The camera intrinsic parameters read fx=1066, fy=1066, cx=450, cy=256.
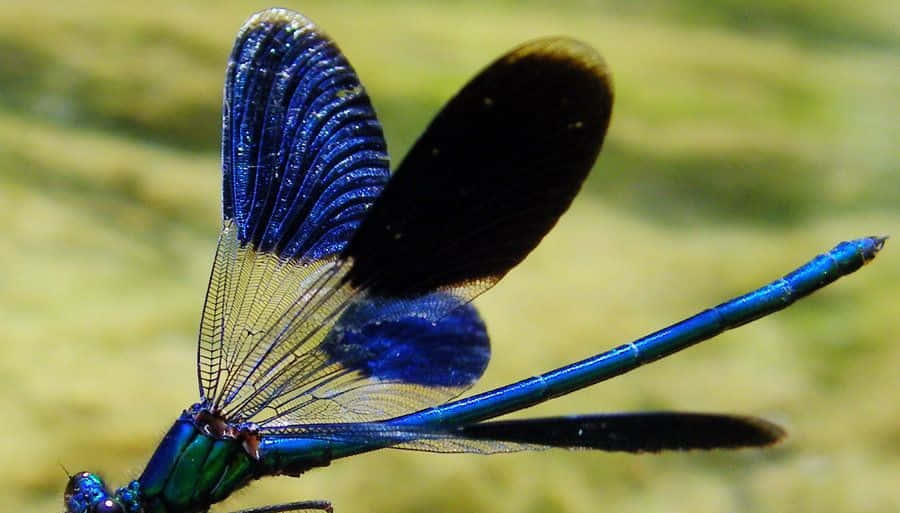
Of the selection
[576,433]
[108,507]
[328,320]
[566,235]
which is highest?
[566,235]

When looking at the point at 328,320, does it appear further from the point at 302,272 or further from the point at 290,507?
the point at 290,507

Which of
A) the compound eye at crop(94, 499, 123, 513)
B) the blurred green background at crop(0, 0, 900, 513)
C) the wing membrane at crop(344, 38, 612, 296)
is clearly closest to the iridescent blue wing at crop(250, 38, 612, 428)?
the wing membrane at crop(344, 38, 612, 296)

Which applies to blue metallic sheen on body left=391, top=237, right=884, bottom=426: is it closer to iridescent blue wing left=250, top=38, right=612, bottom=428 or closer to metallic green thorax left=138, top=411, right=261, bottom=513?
iridescent blue wing left=250, top=38, right=612, bottom=428

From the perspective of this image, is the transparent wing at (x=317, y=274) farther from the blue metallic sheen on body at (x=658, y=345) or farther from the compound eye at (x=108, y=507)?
the compound eye at (x=108, y=507)

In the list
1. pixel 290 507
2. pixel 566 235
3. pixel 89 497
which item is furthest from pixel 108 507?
pixel 566 235

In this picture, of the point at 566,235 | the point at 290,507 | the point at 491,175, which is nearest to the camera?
the point at 491,175

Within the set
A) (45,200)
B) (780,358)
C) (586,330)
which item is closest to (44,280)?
(45,200)
